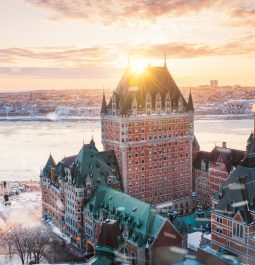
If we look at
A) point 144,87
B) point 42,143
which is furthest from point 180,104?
point 42,143

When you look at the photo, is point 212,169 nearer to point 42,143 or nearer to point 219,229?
point 219,229

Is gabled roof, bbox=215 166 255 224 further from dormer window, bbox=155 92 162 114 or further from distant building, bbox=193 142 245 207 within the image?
dormer window, bbox=155 92 162 114

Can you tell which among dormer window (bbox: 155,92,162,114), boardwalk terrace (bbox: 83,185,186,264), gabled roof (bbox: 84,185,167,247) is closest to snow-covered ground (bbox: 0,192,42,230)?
gabled roof (bbox: 84,185,167,247)

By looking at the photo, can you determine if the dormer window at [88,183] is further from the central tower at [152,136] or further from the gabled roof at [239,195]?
the gabled roof at [239,195]

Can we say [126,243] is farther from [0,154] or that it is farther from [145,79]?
[0,154]

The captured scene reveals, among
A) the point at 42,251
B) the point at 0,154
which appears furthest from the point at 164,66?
the point at 0,154
